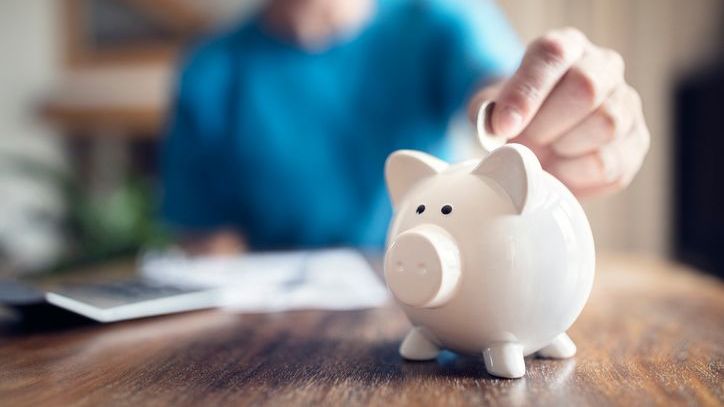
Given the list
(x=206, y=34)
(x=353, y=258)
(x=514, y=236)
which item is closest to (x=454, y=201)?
(x=514, y=236)

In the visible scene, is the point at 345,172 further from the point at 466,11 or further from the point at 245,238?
the point at 466,11

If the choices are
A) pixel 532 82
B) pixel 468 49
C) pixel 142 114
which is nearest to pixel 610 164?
pixel 532 82

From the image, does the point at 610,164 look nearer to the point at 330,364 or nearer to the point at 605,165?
the point at 605,165

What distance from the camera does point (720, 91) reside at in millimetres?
2197

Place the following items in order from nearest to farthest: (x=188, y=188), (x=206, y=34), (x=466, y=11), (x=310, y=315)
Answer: (x=310, y=315) → (x=466, y=11) → (x=188, y=188) → (x=206, y=34)

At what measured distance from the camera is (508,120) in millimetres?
449

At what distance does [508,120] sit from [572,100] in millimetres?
66

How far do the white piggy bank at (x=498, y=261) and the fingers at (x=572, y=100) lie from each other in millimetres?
77

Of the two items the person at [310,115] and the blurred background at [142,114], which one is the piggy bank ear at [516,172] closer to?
the person at [310,115]

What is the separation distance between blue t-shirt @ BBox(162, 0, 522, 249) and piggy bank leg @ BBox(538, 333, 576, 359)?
952 mm

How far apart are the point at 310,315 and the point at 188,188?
3.12 feet

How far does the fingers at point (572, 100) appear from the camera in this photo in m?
0.48

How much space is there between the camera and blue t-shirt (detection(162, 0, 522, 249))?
1393 millimetres

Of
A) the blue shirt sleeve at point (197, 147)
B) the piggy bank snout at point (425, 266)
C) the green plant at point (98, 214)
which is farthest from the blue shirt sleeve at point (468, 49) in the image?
the green plant at point (98, 214)
